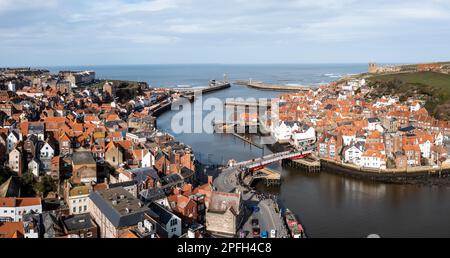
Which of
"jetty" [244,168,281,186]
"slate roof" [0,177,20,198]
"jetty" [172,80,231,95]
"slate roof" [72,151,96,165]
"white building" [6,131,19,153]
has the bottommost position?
"jetty" [244,168,281,186]

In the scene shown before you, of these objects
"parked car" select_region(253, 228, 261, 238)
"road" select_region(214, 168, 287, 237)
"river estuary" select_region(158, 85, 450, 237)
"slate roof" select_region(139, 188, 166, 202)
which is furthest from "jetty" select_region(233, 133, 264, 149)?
"parked car" select_region(253, 228, 261, 238)

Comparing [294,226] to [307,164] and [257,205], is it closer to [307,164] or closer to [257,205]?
[257,205]

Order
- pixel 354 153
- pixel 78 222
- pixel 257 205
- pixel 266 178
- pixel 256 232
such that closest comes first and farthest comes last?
1. pixel 78 222
2. pixel 256 232
3. pixel 257 205
4. pixel 266 178
5. pixel 354 153

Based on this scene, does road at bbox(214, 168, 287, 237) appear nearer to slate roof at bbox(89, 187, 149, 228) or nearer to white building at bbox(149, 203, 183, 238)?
white building at bbox(149, 203, 183, 238)

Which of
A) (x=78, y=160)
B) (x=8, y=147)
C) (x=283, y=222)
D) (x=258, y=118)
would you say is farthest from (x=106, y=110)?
(x=283, y=222)

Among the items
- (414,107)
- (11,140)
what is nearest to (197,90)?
(414,107)

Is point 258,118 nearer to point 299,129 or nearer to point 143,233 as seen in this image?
point 299,129
